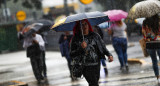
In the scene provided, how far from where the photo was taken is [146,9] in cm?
721

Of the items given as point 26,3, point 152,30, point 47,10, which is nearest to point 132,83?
point 152,30

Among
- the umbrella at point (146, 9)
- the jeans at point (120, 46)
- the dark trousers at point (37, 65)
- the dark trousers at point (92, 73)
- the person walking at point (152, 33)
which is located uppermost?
the umbrella at point (146, 9)

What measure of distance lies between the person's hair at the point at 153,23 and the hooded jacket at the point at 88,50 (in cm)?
166

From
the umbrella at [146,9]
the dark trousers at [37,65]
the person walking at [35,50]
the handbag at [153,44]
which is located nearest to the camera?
the umbrella at [146,9]

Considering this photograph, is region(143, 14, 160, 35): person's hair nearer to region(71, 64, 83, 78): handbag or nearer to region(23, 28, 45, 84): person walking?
region(71, 64, 83, 78): handbag

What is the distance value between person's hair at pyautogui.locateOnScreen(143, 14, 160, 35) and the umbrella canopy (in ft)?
4.26

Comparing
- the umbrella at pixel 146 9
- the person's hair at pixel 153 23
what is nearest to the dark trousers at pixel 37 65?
the umbrella at pixel 146 9

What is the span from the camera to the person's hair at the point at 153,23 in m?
7.31

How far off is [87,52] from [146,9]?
193cm

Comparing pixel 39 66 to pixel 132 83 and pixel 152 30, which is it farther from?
pixel 152 30

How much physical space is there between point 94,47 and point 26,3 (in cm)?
3264

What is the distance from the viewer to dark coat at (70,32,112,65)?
6000mm

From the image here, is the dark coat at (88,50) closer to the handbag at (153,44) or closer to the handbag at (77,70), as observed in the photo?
the handbag at (77,70)

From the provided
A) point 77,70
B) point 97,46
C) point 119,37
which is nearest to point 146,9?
point 97,46
